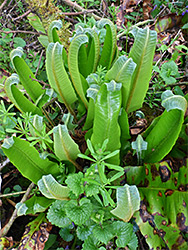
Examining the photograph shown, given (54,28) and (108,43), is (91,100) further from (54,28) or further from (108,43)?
(54,28)

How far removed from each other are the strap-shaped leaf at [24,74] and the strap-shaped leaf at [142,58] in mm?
497

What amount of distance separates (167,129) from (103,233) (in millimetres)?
482

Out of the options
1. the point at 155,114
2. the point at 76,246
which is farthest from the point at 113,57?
the point at 76,246

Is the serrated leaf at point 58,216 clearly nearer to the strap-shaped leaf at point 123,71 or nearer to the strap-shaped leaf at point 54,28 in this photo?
the strap-shaped leaf at point 123,71

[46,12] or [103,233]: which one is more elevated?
[46,12]

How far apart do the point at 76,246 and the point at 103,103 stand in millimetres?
766

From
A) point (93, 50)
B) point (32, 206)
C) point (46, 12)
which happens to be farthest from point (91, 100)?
point (46, 12)

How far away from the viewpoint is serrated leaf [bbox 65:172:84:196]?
2.58 feet

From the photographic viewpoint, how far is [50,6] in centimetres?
157

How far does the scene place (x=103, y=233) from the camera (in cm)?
85

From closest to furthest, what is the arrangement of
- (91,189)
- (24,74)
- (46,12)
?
(91,189)
(24,74)
(46,12)

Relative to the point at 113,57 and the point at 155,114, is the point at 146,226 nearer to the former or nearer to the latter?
the point at 155,114

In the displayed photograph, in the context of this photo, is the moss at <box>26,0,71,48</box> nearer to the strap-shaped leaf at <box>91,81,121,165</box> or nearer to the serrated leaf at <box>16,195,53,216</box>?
the strap-shaped leaf at <box>91,81,121,165</box>

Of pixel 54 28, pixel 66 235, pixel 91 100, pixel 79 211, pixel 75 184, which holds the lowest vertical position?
pixel 66 235
